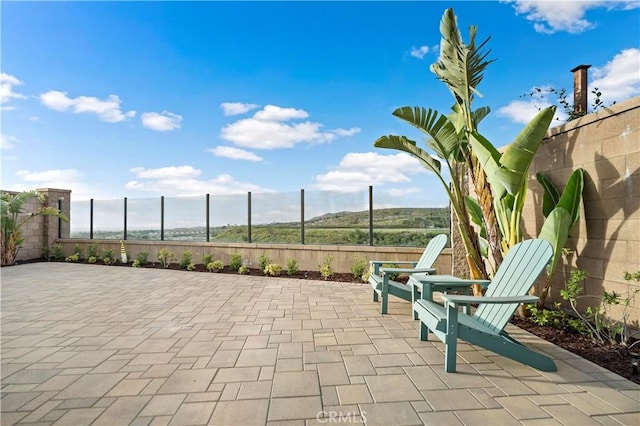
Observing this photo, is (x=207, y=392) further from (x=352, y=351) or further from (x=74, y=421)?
(x=352, y=351)

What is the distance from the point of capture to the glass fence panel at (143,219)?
10945 millimetres

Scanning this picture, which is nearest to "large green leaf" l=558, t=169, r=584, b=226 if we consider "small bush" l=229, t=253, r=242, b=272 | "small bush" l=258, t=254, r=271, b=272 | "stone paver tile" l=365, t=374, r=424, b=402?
"stone paver tile" l=365, t=374, r=424, b=402

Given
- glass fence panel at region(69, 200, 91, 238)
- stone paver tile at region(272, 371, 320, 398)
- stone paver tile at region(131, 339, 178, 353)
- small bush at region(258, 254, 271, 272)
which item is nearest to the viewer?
stone paver tile at region(272, 371, 320, 398)

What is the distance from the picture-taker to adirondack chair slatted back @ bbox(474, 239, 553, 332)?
2.80 m

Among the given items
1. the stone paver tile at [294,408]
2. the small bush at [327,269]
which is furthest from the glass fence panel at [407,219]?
the stone paver tile at [294,408]

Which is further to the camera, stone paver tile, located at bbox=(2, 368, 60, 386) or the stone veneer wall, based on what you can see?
the stone veneer wall

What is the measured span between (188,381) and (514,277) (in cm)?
308

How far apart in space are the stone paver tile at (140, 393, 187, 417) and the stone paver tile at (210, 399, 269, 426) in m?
0.29

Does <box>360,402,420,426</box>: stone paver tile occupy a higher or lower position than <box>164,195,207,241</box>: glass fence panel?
lower

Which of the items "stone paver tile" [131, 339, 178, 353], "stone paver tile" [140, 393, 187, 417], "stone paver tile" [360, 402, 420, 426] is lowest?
"stone paver tile" [131, 339, 178, 353]

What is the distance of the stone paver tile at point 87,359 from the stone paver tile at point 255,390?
Result: 1553 mm

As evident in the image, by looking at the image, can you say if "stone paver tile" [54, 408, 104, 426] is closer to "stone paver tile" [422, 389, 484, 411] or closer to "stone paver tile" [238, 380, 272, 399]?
"stone paver tile" [238, 380, 272, 399]

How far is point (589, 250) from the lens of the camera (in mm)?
3785

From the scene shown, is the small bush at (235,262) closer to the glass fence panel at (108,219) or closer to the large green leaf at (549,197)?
the glass fence panel at (108,219)
